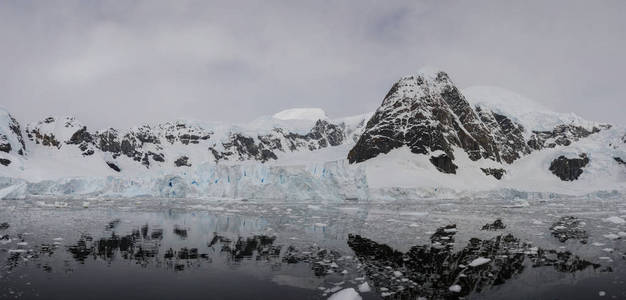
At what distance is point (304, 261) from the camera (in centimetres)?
1131

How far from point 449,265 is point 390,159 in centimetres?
6332

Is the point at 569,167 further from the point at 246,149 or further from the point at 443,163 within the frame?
the point at 246,149

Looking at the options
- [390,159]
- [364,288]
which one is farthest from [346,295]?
[390,159]

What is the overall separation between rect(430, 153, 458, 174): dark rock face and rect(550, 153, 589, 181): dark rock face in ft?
115

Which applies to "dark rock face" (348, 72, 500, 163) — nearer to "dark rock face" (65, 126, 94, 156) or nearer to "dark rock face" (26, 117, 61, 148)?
"dark rock face" (65, 126, 94, 156)

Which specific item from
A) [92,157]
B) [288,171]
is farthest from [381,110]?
[92,157]

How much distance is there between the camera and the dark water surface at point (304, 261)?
8.49 meters

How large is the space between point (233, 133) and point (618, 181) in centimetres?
14514

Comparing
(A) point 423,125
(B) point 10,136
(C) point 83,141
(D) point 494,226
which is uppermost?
(C) point 83,141

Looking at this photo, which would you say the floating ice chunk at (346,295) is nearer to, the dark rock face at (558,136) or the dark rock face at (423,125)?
the dark rock face at (423,125)

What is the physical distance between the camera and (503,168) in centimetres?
8638

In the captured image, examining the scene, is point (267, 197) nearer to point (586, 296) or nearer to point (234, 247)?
point (234, 247)

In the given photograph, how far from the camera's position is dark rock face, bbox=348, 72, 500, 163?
76938mm

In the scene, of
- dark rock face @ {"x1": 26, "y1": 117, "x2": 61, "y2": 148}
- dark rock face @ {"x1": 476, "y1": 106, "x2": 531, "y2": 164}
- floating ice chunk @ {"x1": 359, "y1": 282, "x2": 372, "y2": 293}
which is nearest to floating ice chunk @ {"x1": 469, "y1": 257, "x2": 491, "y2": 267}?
floating ice chunk @ {"x1": 359, "y1": 282, "x2": 372, "y2": 293}
